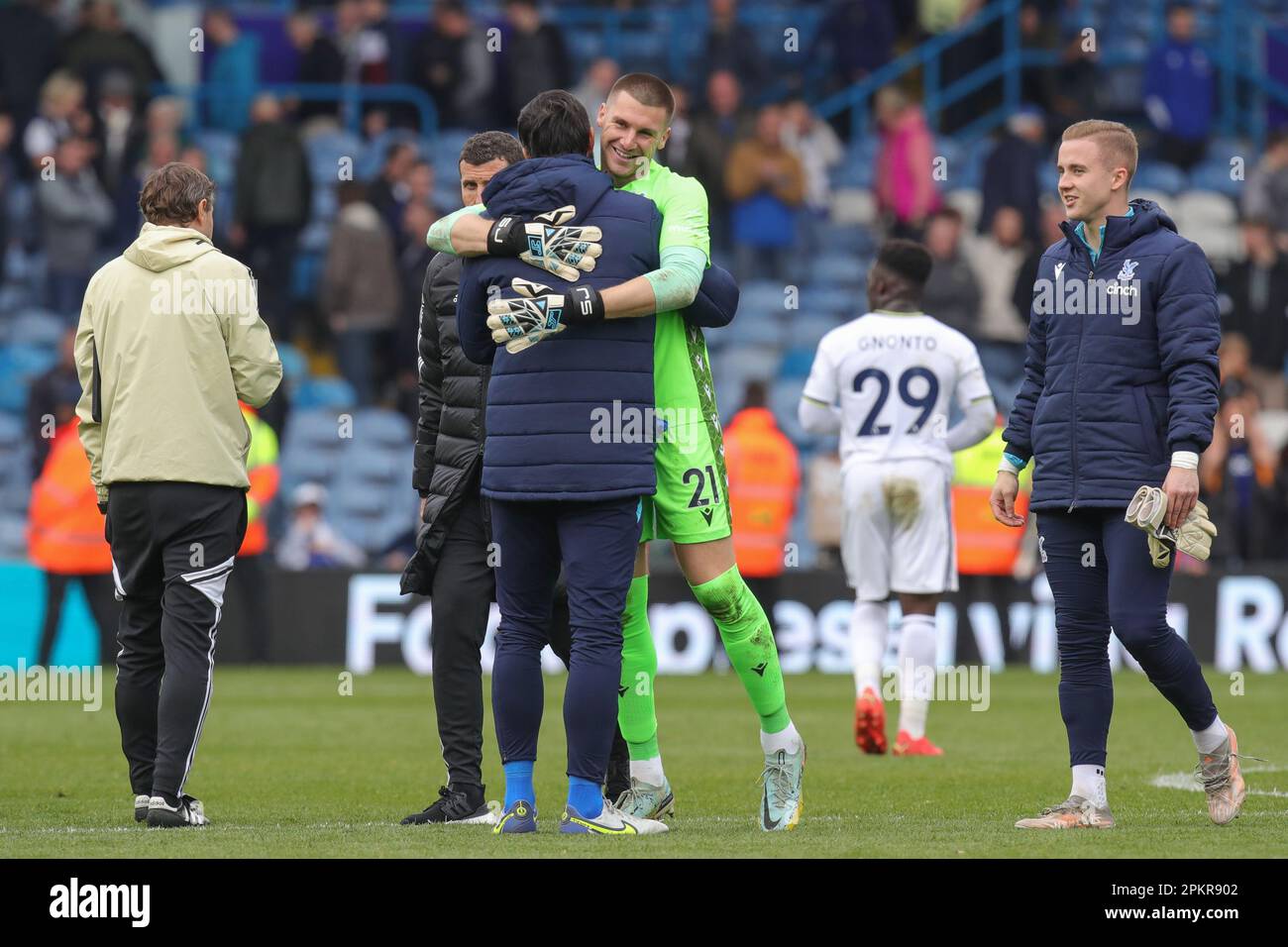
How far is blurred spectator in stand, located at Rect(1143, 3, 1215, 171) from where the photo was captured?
22.6 meters

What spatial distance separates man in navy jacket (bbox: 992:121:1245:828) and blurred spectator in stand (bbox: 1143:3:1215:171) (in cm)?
1584

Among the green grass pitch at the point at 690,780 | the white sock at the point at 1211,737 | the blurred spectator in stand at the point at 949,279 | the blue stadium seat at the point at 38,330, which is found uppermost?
the blurred spectator in stand at the point at 949,279

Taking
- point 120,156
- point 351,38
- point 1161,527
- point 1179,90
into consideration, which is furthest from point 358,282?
point 1161,527

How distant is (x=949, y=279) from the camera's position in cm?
1966

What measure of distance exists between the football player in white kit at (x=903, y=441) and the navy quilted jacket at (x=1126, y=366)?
11.9ft

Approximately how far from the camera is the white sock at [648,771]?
299 inches

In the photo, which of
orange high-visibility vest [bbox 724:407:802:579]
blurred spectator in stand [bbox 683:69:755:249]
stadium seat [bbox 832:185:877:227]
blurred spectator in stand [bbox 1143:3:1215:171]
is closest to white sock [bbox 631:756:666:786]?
orange high-visibility vest [bbox 724:407:802:579]

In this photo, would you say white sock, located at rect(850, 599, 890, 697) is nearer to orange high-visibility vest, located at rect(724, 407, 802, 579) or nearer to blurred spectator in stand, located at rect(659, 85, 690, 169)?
orange high-visibility vest, located at rect(724, 407, 802, 579)

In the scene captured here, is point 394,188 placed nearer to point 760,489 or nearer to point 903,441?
point 760,489

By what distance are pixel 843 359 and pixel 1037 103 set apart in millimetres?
13785

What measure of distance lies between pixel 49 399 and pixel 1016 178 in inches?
374

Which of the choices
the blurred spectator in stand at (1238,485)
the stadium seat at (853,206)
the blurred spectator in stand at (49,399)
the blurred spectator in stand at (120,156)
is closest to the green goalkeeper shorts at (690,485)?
the blurred spectator in stand at (49,399)

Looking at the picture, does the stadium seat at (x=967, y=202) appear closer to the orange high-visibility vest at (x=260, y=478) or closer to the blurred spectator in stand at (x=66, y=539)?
the orange high-visibility vest at (x=260, y=478)

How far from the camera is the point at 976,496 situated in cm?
1717
